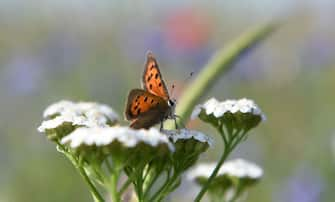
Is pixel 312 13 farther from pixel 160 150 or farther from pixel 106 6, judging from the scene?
pixel 160 150

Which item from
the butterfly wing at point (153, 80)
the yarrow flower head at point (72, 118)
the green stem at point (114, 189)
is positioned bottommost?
the green stem at point (114, 189)

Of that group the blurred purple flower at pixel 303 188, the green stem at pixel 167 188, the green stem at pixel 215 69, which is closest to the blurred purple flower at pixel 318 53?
the blurred purple flower at pixel 303 188

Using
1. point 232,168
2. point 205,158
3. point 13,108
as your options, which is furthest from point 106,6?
point 232,168

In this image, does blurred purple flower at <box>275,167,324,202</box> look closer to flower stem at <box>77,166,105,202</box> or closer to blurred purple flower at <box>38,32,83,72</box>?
flower stem at <box>77,166,105,202</box>

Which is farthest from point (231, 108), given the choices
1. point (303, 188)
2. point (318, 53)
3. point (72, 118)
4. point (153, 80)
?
point (318, 53)

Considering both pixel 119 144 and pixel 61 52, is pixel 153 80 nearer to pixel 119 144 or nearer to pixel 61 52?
pixel 119 144

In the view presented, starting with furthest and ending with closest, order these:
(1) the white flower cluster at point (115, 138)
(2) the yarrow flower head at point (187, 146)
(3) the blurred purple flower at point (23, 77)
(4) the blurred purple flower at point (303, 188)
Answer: (3) the blurred purple flower at point (23, 77) < (4) the blurred purple flower at point (303, 188) < (2) the yarrow flower head at point (187, 146) < (1) the white flower cluster at point (115, 138)

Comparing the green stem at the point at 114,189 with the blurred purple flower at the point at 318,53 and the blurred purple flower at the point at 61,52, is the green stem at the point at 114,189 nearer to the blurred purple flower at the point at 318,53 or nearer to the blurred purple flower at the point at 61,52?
the blurred purple flower at the point at 61,52
